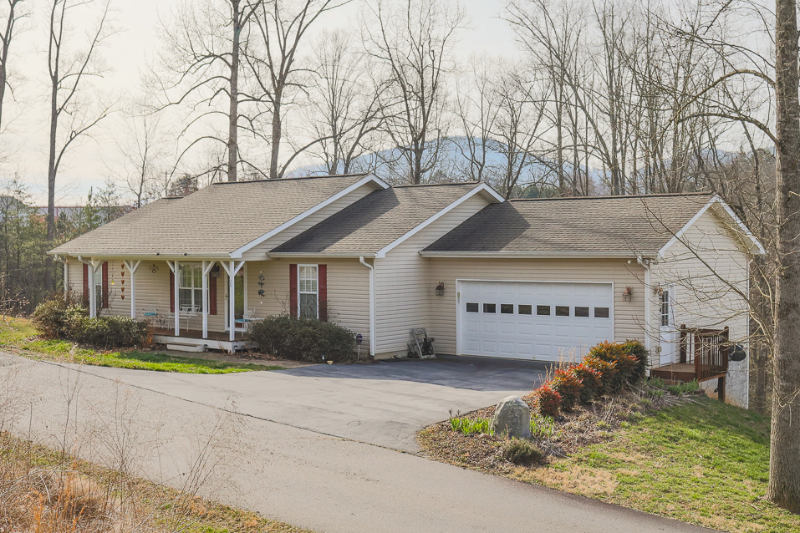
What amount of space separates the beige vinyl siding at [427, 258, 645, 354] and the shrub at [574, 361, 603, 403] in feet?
9.46

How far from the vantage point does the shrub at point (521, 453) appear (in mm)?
9539

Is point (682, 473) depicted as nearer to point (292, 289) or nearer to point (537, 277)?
point (537, 277)

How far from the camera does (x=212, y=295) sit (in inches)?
893

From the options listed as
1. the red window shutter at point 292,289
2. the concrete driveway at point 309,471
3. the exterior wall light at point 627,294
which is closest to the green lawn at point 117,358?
the red window shutter at point 292,289

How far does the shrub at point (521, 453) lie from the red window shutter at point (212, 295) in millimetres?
14803

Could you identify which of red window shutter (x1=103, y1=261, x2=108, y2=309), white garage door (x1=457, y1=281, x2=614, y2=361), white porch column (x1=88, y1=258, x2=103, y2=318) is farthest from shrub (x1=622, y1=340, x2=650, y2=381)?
red window shutter (x1=103, y1=261, x2=108, y2=309)

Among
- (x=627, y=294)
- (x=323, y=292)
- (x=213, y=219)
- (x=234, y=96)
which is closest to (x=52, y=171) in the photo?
(x=234, y=96)

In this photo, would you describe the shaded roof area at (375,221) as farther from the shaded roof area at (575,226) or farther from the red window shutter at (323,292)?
the shaded roof area at (575,226)

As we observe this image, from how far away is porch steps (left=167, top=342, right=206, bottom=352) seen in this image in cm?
2040

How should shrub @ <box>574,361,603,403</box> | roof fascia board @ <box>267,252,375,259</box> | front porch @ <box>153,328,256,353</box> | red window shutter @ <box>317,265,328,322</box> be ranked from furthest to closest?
1. front porch @ <box>153,328,256,353</box>
2. red window shutter @ <box>317,265,328,322</box>
3. roof fascia board @ <box>267,252,375,259</box>
4. shrub @ <box>574,361,603,403</box>

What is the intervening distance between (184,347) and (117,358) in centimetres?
236

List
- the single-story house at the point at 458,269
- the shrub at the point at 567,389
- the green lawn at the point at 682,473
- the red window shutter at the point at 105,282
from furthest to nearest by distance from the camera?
1. the red window shutter at the point at 105,282
2. the single-story house at the point at 458,269
3. the shrub at the point at 567,389
4. the green lawn at the point at 682,473

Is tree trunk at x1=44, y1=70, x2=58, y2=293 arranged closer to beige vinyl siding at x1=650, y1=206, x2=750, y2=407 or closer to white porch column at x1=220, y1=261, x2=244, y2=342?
white porch column at x1=220, y1=261, x2=244, y2=342

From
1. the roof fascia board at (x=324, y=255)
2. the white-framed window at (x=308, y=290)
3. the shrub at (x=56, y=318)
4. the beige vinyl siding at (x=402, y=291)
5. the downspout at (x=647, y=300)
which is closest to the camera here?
the downspout at (x=647, y=300)
